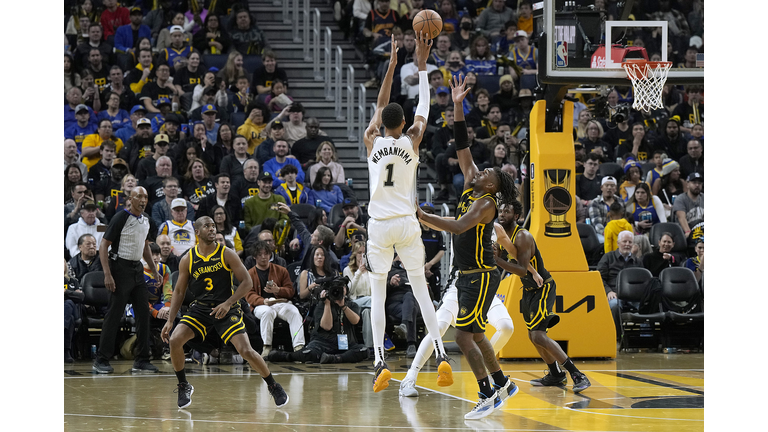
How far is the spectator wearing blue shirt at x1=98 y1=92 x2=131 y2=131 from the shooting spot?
1494cm

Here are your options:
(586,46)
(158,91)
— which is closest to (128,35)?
(158,91)

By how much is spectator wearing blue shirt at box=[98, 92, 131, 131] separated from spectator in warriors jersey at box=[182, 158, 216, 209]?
7.46 feet

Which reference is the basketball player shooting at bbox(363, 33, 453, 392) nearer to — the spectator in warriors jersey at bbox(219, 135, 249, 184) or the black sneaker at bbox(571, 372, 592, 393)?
the black sneaker at bbox(571, 372, 592, 393)

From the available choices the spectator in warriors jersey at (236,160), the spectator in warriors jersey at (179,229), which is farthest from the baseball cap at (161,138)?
the spectator in warriors jersey at (179,229)

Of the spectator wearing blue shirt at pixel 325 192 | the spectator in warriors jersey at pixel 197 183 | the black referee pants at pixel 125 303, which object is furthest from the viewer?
the spectator wearing blue shirt at pixel 325 192

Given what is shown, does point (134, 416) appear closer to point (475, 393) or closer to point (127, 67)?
point (475, 393)

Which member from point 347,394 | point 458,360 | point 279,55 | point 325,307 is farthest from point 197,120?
point 347,394

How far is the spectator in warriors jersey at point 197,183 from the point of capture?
43.2 feet

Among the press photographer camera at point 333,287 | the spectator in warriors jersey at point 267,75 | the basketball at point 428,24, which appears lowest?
the press photographer camera at point 333,287

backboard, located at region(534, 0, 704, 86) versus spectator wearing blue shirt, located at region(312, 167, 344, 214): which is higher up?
backboard, located at region(534, 0, 704, 86)

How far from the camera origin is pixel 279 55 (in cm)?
1797

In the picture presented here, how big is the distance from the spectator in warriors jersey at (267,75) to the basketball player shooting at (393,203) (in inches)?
344

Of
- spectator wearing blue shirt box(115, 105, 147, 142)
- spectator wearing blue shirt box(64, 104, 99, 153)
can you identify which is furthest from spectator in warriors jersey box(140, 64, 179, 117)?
spectator wearing blue shirt box(64, 104, 99, 153)

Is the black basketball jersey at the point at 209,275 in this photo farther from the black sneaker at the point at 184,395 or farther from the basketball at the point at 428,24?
the basketball at the point at 428,24
